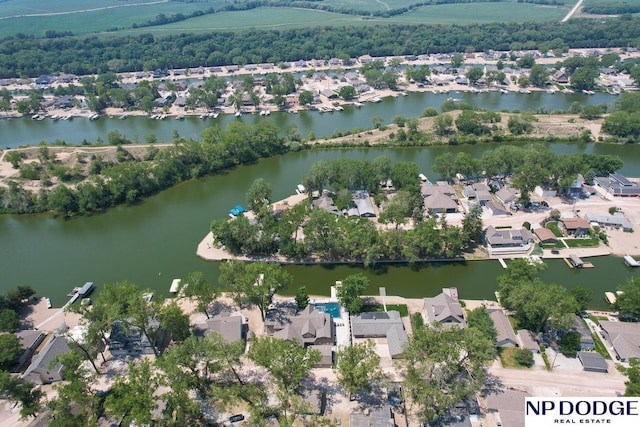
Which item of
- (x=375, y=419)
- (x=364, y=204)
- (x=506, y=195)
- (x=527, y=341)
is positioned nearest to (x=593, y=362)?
(x=527, y=341)

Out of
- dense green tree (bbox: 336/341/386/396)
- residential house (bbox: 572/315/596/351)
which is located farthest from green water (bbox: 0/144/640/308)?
dense green tree (bbox: 336/341/386/396)

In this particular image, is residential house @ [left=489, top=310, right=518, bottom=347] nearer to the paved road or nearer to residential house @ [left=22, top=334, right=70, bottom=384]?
the paved road

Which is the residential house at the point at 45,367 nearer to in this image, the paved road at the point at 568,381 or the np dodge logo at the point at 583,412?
the np dodge logo at the point at 583,412

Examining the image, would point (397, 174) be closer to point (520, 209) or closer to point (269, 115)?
point (520, 209)

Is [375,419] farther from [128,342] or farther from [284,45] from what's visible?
[284,45]

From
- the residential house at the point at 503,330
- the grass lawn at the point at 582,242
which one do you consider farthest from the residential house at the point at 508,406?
the grass lawn at the point at 582,242
